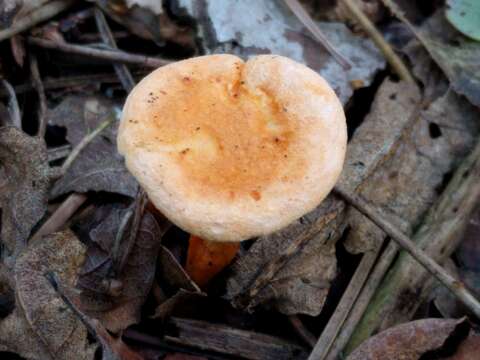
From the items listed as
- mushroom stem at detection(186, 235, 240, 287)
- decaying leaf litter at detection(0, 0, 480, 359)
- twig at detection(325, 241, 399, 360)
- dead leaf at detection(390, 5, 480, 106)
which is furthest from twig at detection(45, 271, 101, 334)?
dead leaf at detection(390, 5, 480, 106)

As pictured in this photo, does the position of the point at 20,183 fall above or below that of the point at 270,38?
below

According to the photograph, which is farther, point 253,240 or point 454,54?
point 454,54

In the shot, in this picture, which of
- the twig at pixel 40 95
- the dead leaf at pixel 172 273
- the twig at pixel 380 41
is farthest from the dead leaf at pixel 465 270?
the twig at pixel 40 95

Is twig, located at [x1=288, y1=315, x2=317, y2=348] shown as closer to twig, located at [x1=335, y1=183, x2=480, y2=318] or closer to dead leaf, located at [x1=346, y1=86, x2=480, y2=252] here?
dead leaf, located at [x1=346, y1=86, x2=480, y2=252]

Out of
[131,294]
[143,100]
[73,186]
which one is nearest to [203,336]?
[131,294]

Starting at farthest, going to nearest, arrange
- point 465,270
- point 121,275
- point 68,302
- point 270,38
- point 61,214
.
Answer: point 270,38 < point 465,270 < point 61,214 < point 121,275 < point 68,302

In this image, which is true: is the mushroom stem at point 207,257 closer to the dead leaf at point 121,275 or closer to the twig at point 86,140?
the dead leaf at point 121,275

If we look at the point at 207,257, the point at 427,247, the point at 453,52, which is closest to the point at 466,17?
the point at 453,52

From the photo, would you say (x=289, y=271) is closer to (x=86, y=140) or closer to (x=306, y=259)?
(x=306, y=259)
